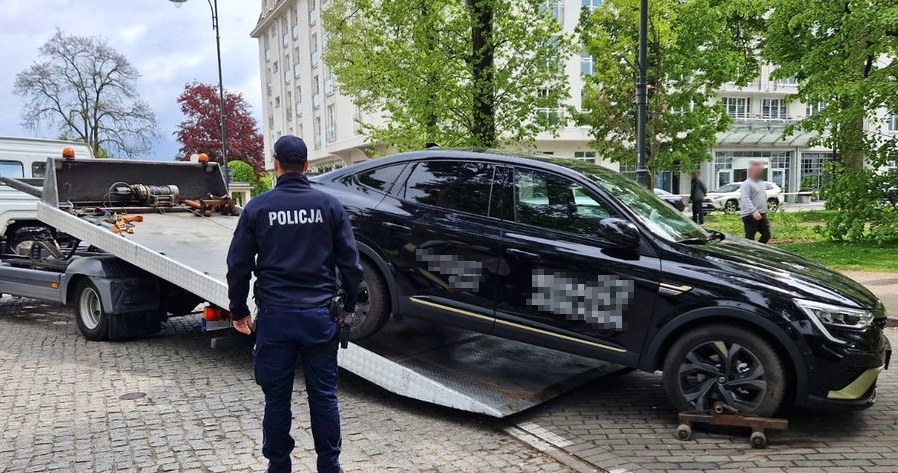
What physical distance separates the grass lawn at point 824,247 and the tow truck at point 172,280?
563 cm

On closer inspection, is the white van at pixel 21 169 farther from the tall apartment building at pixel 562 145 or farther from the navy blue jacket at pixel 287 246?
the tall apartment building at pixel 562 145

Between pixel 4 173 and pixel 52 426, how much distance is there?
23.2ft

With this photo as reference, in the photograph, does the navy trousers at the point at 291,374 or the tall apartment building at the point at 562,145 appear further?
the tall apartment building at the point at 562,145

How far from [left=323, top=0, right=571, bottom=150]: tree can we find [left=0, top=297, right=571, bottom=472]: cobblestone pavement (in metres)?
7.91

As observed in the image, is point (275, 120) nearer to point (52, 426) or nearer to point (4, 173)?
point (4, 173)

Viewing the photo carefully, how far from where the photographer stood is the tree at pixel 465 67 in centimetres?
1298

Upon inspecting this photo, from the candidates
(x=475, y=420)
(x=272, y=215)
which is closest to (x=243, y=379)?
(x=475, y=420)

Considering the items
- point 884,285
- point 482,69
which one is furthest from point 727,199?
point 884,285

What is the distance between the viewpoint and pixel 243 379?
562 centimetres

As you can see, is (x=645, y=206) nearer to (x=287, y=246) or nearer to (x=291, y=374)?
(x=287, y=246)

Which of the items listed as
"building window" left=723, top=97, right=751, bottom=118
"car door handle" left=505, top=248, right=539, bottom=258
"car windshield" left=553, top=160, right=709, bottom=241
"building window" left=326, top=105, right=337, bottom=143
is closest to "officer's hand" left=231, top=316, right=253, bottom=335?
"car door handle" left=505, top=248, right=539, bottom=258

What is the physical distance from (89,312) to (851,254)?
1351 centimetres

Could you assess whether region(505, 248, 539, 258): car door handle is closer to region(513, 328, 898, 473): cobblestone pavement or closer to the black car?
the black car

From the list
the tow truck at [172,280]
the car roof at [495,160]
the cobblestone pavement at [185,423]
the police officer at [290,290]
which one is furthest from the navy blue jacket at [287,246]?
the car roof at [495,160]
